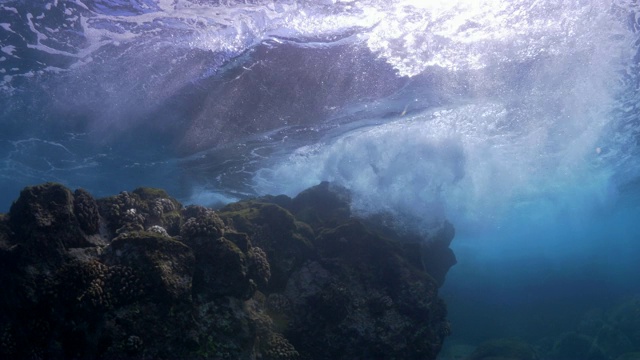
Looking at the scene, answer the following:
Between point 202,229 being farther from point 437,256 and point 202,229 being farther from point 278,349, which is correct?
point 437,256

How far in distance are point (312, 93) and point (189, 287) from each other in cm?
1070

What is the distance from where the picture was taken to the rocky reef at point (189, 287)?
6.57 m

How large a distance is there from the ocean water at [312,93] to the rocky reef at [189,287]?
19.3 feet

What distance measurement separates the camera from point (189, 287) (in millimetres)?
7242

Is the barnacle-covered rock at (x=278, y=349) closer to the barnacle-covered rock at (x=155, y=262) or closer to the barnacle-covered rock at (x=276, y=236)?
the barnacle-covered rock at (x=276, y=236)

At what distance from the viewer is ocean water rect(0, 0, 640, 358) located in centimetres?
1138

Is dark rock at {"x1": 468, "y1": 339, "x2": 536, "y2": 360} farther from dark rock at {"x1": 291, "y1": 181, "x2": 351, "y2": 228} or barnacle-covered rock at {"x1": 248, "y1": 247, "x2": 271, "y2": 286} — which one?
barnacle-covered rock at {"x1": 248, "y1": 247, "x2": 271, "y2": 286}

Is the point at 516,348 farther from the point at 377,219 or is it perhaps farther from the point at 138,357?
the point at 138,357

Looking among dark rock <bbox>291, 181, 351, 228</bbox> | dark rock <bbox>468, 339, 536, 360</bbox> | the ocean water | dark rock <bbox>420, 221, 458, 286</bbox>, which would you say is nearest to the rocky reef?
dark rock <bbox>291, 181, 351, 228</bbox>

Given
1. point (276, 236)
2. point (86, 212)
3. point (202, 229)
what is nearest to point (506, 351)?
point (276, 236)

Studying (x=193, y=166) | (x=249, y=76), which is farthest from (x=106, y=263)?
(x=193, y=166)

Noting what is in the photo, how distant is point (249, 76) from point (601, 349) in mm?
30949

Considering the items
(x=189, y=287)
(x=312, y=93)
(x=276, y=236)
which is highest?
(x=312, y=93)

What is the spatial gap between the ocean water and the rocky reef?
5.88 meters
